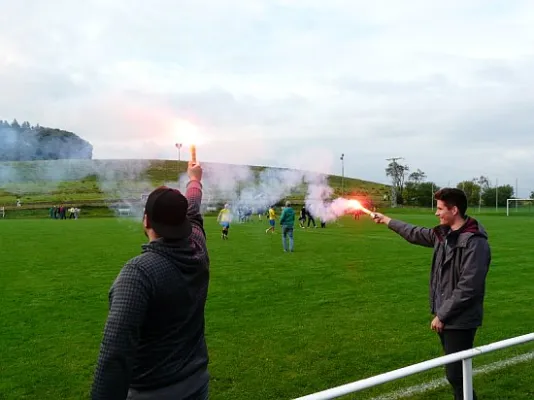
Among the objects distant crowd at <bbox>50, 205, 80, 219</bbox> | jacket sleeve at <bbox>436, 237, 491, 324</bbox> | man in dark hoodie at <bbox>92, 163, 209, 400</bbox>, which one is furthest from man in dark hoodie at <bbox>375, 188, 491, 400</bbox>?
distant crowd at <bbox>50, 205, 80, 219</bbox>

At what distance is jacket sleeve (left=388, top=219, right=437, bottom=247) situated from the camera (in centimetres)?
500

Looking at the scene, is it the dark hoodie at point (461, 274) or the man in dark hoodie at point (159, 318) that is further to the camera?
the dark hoodie at point (461, 274)

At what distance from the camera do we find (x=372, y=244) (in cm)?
2128

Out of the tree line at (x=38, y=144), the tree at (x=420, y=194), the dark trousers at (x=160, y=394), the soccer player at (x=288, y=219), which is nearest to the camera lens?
the dark trousers at (x=160, y=394)

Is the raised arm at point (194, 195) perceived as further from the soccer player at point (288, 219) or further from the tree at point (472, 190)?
the tree at point (472, 190)

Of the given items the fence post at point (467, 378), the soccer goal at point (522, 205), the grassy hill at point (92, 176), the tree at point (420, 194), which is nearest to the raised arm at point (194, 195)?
the fence post at point (467, 378)

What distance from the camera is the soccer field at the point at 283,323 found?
5.82 metres

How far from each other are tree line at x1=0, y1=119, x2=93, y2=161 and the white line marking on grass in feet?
33.6

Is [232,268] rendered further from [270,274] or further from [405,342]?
[405,342]

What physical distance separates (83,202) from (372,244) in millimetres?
34281

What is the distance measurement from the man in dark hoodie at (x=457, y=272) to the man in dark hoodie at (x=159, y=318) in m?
2.35

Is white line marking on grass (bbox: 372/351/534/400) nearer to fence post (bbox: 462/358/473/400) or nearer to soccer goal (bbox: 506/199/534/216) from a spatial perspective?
fence post (bbox: 462/358/473/400)

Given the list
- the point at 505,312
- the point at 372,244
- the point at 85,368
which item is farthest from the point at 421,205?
the point at 85,368

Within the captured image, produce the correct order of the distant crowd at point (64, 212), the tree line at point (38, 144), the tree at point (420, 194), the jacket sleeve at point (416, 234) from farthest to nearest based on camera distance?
the tree at point (420, 194) → the distant crowd at point (64, 212) → the tree line at point (38, 144) → the jacket sleeve at point (416, 234)
